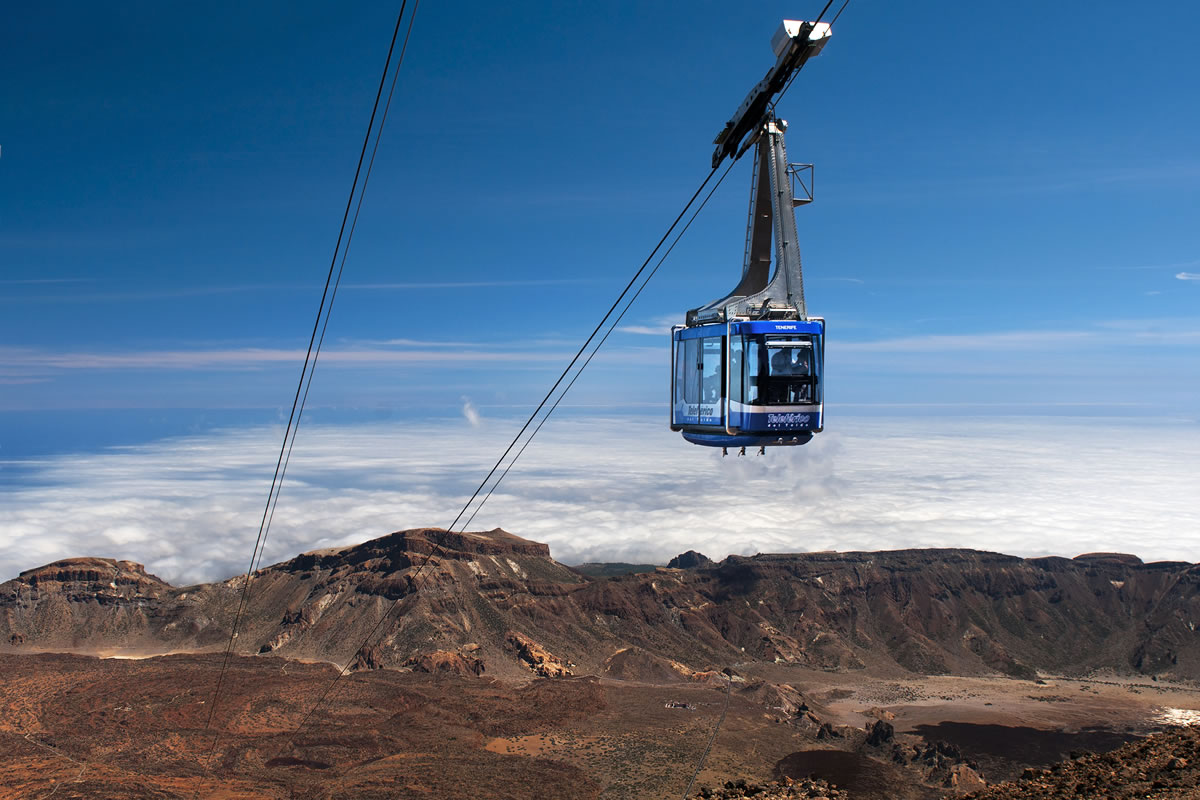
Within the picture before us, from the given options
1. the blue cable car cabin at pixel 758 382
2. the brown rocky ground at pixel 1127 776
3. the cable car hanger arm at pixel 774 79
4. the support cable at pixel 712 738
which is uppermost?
the cable car hanger arm at pixel 774 79

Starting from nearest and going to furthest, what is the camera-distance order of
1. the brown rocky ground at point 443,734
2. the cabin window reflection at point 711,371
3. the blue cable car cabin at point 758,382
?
the blue cable car cabin at point 758,382 → the cabin window reflection at point 711,371 → the brown rocky ground at point 443,734

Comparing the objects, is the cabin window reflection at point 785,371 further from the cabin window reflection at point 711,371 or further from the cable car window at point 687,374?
the cable car window at point 687,374

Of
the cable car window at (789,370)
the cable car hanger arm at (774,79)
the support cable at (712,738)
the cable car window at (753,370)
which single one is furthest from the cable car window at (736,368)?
the support cable at (712,738)

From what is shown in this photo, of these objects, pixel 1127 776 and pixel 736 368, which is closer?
pixel 736 368

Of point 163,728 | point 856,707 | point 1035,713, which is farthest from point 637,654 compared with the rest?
point 163,728

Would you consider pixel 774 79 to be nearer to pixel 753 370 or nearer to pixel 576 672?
pixel 753 370

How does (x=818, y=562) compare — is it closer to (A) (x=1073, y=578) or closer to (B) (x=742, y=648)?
(B) (x=742, y=648)

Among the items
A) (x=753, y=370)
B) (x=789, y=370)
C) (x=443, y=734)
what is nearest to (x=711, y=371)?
(x=753, y=370)

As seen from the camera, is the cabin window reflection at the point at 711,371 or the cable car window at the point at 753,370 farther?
the cabin window reflection at the point at 711,371
